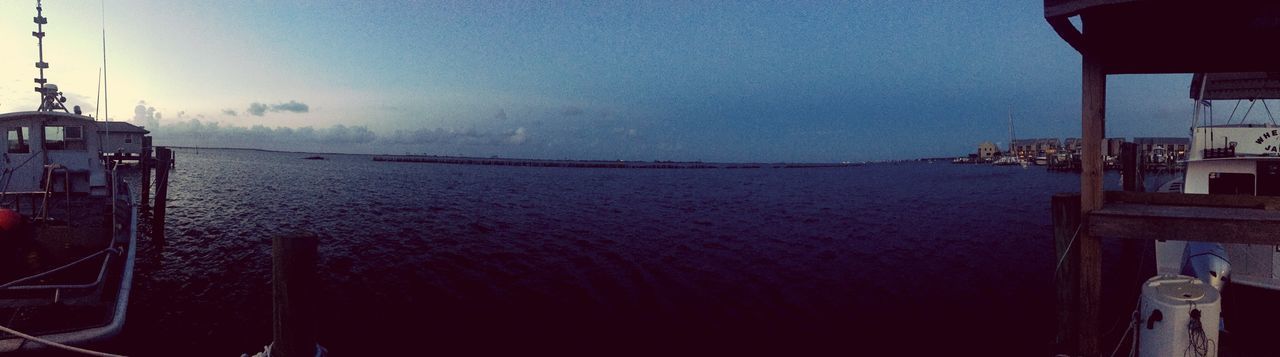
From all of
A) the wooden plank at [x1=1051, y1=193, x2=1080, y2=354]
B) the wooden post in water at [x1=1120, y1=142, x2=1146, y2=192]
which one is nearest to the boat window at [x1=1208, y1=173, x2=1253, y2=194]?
the wooden post in water at [x1=1120, y1=142, x2=1146, y2=192]

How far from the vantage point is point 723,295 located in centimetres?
1429

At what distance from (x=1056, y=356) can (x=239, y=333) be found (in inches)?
599

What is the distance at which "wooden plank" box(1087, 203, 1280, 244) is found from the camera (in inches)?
225

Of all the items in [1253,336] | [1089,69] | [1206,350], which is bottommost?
[1253,336]

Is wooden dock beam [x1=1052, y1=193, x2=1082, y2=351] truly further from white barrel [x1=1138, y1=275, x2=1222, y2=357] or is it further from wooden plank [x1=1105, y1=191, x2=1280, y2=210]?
wooden plank [x1=1105, y1=191, x2=1280, y2=210]

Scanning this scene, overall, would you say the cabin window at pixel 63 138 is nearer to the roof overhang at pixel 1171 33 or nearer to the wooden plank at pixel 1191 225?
the roof overhang at pixel 1171 33

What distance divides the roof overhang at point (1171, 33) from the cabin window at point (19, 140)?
27081mm

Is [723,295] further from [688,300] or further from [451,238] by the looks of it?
[451,238]

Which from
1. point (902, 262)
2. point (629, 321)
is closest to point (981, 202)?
point (902, 262)

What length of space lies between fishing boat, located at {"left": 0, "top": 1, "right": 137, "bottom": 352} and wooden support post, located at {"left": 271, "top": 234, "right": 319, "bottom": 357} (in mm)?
2074

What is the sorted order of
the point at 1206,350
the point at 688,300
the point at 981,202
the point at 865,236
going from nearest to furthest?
the point at 1206,350
the point at 688,300
the point at 865,236
the point at 981,202

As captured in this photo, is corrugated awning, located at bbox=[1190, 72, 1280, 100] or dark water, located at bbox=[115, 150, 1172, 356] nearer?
dark water, located at bbox=[115, 150, 1172, 356]

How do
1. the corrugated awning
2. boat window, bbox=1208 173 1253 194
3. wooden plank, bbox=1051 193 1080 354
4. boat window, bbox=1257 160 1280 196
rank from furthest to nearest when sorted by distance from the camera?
the corrugated awning, boat window, bbox=1208 173 1253 194, boat window, bbox=1257 160 1280 196, wooden plank, bbox=1051 193 1080 354

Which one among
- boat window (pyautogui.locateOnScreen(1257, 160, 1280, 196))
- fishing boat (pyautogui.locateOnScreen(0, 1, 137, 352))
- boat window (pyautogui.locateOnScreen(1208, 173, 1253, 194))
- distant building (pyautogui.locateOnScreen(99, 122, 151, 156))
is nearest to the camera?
fishing boat (pyautogui.locateOnScreen(0, 1, 137, 352))
